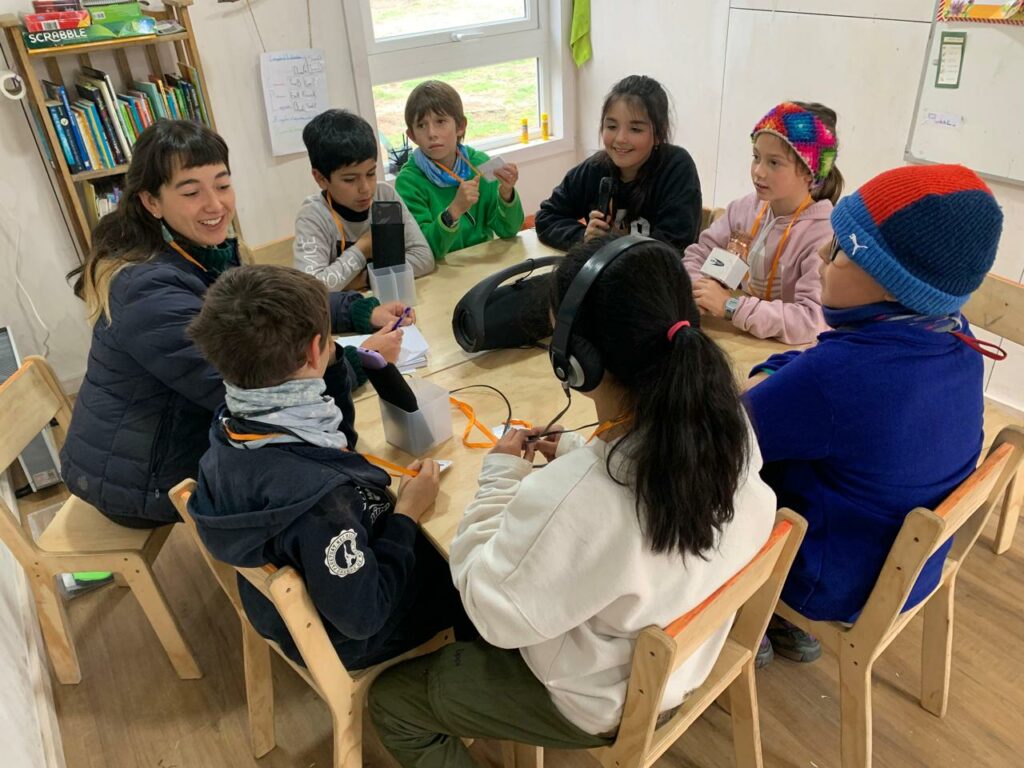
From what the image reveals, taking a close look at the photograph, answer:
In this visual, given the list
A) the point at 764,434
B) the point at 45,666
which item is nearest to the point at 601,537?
the point at 764,434

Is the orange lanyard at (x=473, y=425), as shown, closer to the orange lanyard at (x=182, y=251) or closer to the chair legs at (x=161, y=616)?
the orange lanyard at (x=182, y=251)

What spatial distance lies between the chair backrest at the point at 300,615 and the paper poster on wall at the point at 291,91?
98.8 inches

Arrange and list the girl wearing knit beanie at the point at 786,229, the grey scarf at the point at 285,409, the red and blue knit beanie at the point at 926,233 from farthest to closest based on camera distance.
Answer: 1. the girl wearing knit beanie at the point at 786,229
2. the grey scarf at the point at 285,409
3. the red and blue knit beanie at the point at 926,233

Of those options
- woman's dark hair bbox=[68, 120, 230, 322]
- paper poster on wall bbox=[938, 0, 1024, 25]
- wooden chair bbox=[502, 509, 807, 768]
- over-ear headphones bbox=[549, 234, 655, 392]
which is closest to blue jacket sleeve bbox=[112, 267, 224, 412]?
woman's dark hair bbox=[68, 120, 230, 322]

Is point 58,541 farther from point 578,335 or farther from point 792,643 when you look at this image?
point 792,643

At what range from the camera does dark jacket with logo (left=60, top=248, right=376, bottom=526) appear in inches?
57.7

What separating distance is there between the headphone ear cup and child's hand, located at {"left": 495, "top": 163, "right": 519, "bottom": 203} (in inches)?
59.9

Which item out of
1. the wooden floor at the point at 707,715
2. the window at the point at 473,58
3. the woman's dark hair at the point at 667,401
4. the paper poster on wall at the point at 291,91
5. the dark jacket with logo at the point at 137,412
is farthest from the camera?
the window at the point at 473,58

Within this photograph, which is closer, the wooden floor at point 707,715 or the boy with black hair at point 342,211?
the wooden floor at point 707,715

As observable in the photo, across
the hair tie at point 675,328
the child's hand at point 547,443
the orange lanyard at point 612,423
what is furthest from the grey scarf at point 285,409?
the hair tie at point 675,328

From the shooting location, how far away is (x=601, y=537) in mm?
891

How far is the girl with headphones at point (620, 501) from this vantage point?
2.83 ft

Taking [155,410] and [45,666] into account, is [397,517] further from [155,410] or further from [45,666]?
[45,666]

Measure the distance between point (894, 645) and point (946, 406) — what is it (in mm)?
928
